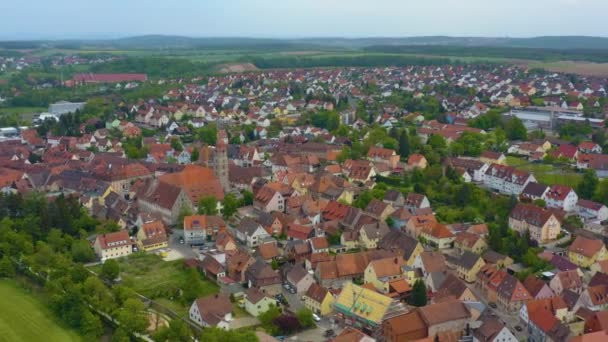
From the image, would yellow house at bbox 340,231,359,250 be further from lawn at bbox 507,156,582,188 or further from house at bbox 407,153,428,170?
lawn at bbox 507,156,582,188

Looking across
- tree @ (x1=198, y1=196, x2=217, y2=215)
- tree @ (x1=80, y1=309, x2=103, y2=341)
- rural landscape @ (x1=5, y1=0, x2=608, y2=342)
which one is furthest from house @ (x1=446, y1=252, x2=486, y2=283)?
tree @ (x1=80, y1=309, x2=103, y2=341)

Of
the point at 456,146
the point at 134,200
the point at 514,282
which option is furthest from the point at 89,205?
the point at 456,146

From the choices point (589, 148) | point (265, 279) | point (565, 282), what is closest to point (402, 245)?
point (265, 279)

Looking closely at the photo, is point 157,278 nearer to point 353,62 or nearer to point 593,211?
point 593,211

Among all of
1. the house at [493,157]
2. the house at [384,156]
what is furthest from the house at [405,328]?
the house at [493,157]

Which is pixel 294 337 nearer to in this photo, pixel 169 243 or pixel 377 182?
pixel 169 243

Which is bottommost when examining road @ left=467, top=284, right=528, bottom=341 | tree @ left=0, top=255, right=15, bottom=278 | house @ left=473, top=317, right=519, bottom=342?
tree @ left=0, top=255, right=15, bottom=278

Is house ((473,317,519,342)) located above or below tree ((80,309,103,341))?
above
